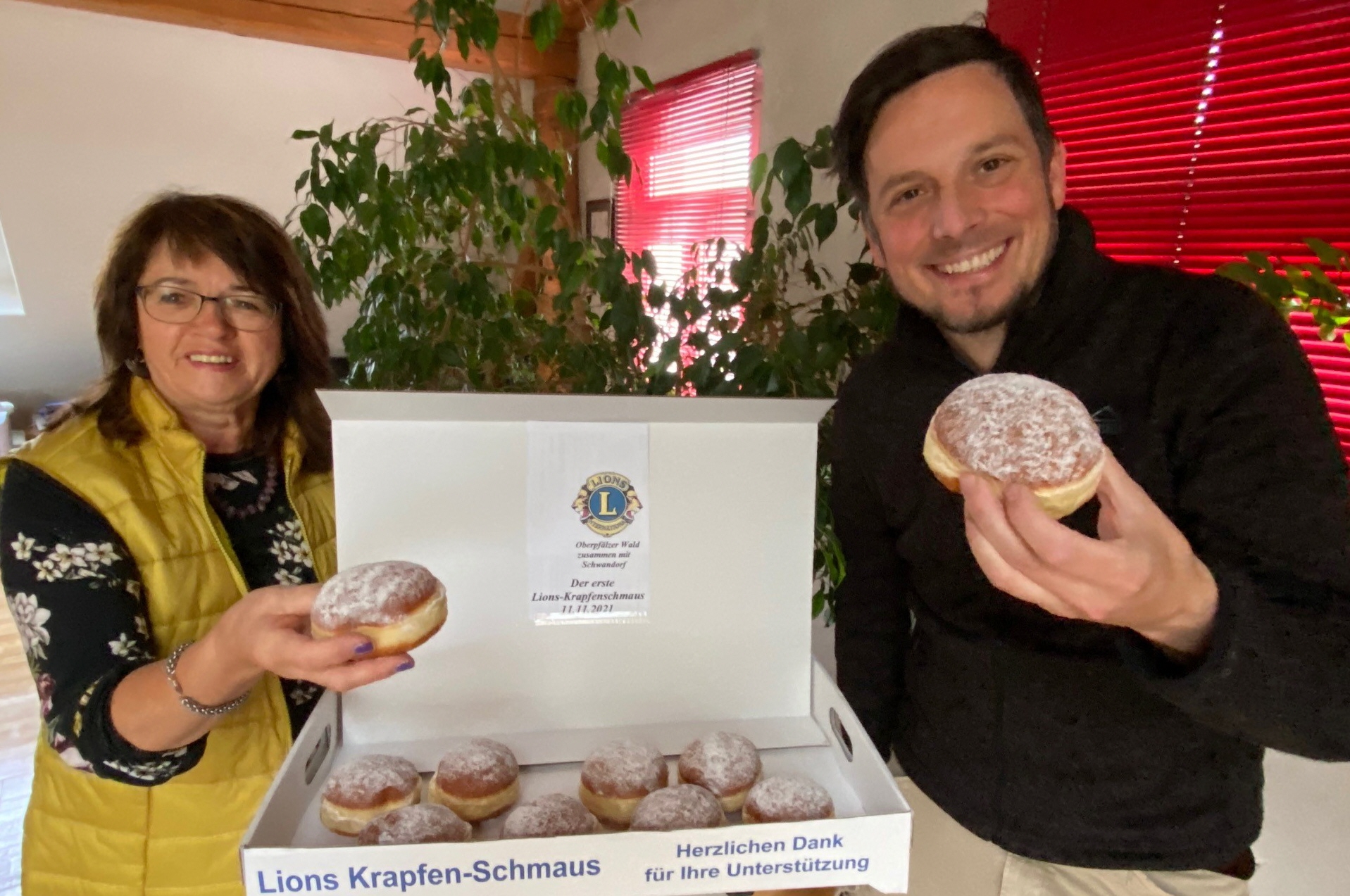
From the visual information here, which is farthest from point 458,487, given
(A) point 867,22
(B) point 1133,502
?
(A) point 867,22

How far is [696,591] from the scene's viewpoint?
1.03 metres

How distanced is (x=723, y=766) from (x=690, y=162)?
3196mm

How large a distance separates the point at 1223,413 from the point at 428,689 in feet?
3.56

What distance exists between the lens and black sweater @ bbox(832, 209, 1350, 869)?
77cm

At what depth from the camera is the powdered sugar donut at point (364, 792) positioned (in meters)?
0.83

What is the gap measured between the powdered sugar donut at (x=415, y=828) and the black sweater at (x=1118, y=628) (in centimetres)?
74

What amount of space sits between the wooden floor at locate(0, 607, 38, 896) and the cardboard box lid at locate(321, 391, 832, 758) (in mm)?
2396

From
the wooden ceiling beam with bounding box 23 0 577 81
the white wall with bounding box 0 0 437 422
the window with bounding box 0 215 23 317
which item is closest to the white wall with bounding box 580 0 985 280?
the wooden ceiling beam with bounding box 23 0 577 81

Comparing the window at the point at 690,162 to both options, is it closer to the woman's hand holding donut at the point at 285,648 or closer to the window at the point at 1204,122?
the window at the point at 1204,122

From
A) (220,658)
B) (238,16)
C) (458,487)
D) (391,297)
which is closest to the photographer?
(220,658)

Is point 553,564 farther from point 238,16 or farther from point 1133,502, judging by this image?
point 238,16

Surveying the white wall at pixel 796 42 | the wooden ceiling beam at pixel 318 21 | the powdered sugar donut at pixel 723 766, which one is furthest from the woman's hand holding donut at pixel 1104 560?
the wooden ceiling beam at pixel 318 21

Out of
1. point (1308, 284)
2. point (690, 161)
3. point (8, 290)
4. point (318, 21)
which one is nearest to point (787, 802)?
point (1308, 284)

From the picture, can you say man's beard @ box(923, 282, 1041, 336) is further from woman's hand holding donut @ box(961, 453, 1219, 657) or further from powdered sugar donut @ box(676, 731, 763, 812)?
powdered sugar donut @ box(676, 731, 763, 812)
